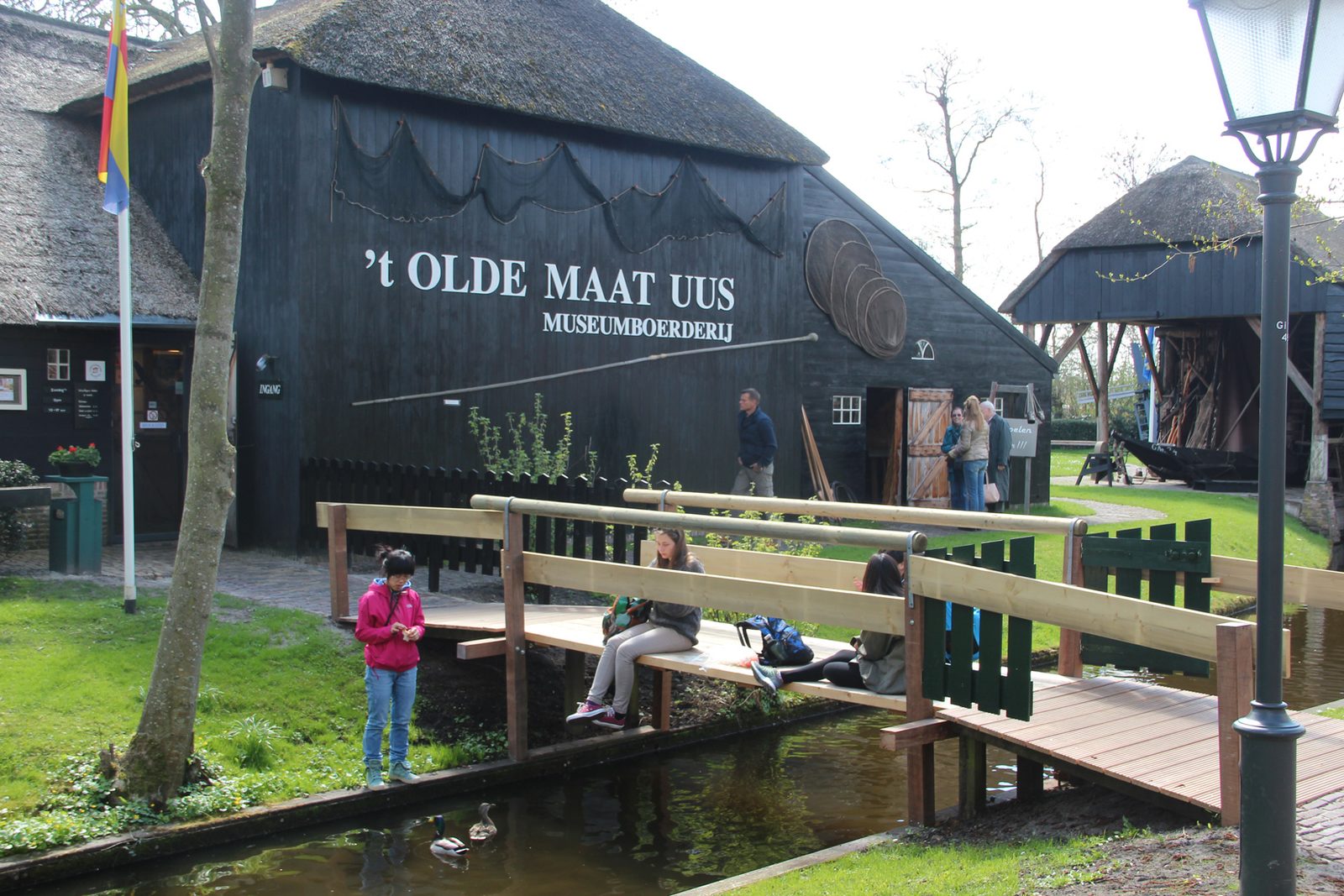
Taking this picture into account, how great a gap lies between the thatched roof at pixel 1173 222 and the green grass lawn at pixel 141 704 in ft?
67.3

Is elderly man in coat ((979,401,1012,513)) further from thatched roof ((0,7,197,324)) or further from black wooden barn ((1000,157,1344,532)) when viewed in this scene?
thatched roof ((0,7,197,324))

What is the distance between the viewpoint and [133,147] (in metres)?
15.9

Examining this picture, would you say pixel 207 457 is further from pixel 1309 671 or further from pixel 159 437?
pixel 1309 671

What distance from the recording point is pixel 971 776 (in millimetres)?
6645

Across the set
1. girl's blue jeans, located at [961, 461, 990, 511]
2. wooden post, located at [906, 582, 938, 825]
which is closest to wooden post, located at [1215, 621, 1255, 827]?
wooden post, located at [906, 582, 938, 825]

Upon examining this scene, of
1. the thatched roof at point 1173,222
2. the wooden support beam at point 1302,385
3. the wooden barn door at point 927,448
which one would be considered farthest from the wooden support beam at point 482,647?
the wooden support beam at point 1302,385

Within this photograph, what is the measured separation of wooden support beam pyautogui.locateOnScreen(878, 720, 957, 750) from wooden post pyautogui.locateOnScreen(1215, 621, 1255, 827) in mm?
1464

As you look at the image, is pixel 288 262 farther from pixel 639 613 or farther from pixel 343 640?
pixel 639 613

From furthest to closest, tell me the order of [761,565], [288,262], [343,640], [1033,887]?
[288,262] → [343,640] → [761,565] → [1033,887]

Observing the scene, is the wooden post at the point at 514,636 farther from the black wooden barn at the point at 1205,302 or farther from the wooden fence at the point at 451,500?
the black wooden barn at the point at 1205,302

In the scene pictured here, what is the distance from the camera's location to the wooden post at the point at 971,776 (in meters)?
6.64

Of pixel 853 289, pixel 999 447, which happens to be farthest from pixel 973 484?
pixel 853 289

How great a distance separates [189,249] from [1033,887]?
13.0 metres

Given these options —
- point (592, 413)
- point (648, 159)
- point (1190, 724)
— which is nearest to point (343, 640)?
point (1190, 724)
